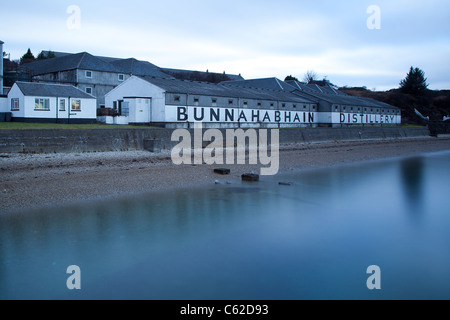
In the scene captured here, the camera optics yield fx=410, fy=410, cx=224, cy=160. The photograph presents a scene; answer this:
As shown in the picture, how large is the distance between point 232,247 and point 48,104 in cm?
2510

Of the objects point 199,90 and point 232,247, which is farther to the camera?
point 199,90

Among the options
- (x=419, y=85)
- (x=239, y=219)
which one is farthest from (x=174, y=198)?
(x=419, y=85)

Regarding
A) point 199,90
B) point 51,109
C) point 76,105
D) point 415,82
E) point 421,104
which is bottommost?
point 51,109

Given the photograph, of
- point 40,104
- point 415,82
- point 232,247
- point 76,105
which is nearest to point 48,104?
point 40,104

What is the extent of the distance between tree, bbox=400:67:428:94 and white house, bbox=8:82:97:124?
7902cm

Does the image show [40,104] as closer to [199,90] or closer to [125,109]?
[125,109]

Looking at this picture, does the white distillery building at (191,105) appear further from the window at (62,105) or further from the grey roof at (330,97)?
the grey roof at (330,97)

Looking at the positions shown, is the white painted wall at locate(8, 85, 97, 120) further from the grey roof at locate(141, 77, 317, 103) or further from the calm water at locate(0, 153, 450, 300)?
the calm water at locate(0, 153, 450, 300)

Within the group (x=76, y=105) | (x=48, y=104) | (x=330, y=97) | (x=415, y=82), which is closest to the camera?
(x=48, y=104)

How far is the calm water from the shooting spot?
712cm

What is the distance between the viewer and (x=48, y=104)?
97.8 ft

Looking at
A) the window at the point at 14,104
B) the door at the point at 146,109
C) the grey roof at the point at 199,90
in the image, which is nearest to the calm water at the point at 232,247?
the door at the point at 146,109

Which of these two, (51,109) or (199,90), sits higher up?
(199,90)

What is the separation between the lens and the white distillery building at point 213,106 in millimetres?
32844
